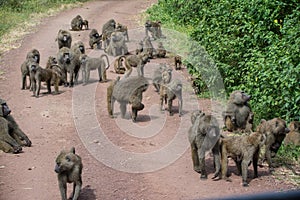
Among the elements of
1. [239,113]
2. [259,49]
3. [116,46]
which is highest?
[116,46]

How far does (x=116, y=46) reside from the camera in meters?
15.5

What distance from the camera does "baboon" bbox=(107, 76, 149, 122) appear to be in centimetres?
949

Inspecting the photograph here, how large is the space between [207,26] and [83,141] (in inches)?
216

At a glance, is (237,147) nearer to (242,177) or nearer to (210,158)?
(242,177)

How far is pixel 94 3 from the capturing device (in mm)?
27281

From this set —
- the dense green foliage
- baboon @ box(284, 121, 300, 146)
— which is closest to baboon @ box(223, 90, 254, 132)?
the dense green foliage

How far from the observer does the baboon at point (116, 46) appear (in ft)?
50.8

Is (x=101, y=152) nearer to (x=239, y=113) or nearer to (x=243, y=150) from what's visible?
(x=243, y=150)

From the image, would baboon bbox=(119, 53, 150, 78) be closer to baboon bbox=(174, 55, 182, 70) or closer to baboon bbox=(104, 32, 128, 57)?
baboon bbox=(174, 55, 182, 70)

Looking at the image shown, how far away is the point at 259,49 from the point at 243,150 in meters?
4.26

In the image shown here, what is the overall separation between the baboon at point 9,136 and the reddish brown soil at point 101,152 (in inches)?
4.8

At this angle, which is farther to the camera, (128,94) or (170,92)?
(170,92)

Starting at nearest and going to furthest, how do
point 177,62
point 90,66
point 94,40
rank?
point 90,66 → point 177,62 → point 94,40

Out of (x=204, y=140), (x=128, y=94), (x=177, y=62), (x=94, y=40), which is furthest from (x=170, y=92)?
(x=94, y=40)
